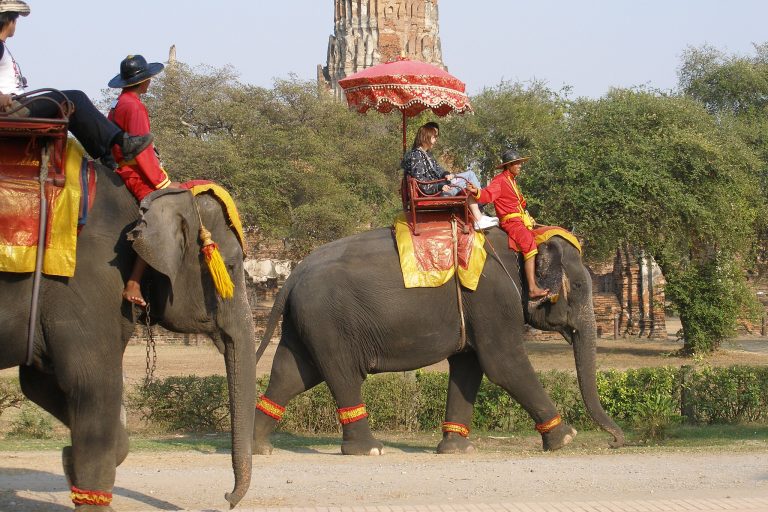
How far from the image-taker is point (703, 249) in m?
26.8

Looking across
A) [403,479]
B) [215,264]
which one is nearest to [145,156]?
[215,264]

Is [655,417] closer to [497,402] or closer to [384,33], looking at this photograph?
[497,402]

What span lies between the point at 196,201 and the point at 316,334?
431 centimetres

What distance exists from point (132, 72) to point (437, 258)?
4.30m

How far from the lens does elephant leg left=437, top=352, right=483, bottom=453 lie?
1072 cm

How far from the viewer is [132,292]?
611 cm

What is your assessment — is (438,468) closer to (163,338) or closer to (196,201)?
(196,201)

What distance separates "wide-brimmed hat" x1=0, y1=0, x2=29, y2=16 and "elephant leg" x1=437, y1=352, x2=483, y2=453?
5.84m

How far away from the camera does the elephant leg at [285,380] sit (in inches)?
420

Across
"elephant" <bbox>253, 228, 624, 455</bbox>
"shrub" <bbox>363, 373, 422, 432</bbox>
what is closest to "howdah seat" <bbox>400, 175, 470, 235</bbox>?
"elephant" <bbox>253, 228, 624, 455</bbox>

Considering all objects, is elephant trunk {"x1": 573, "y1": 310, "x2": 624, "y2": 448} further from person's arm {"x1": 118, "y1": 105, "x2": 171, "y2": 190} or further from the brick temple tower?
the brick temple tower

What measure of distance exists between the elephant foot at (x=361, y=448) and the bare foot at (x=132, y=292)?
14.8 feet

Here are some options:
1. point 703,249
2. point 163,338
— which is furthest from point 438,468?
point 163,338

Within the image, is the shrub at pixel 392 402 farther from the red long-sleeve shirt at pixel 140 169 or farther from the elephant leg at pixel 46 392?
the red long-sleeve shirt at pixel 140 169
